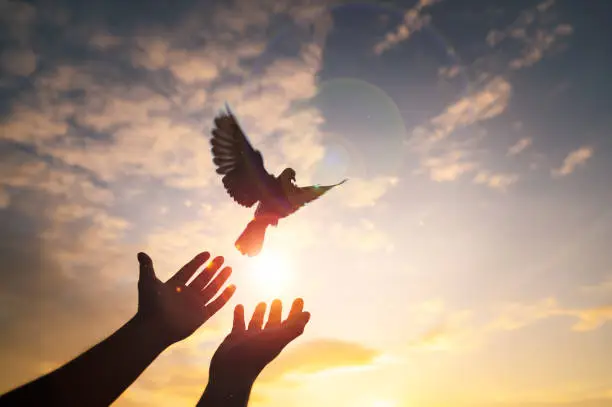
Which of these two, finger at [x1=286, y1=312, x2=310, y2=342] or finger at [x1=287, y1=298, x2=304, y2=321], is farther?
finger at [x1=287, y1=298, x2=304, y2=321]

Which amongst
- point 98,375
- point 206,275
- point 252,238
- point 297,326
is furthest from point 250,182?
point 98,375

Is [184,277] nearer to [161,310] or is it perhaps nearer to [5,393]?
[161,310]

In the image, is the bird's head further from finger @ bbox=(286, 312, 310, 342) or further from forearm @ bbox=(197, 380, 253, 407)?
forearm @ bbox=(197, 380, 253, 407)

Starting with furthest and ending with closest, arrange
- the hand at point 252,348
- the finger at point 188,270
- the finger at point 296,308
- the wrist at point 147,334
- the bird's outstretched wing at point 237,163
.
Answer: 1. the bird's outstretched wing at point 237,163
2. the finger at point 188,270
3. the finger at point 296,308
4. the hand at point 252,348
5. the wrist at point 147,334

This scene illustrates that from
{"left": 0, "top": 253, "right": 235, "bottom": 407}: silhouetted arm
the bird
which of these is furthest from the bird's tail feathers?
{"left": 0, "top": 253, "right": 235, "bottom": 407}: silhouetted arm

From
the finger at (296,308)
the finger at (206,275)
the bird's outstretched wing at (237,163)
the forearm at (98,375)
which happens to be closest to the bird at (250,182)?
the bird's outstretched wing at (237,163)

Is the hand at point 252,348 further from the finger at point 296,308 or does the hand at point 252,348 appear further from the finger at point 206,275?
the finger at point 206,275

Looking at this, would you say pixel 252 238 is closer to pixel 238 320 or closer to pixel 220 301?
pixel 220 301
